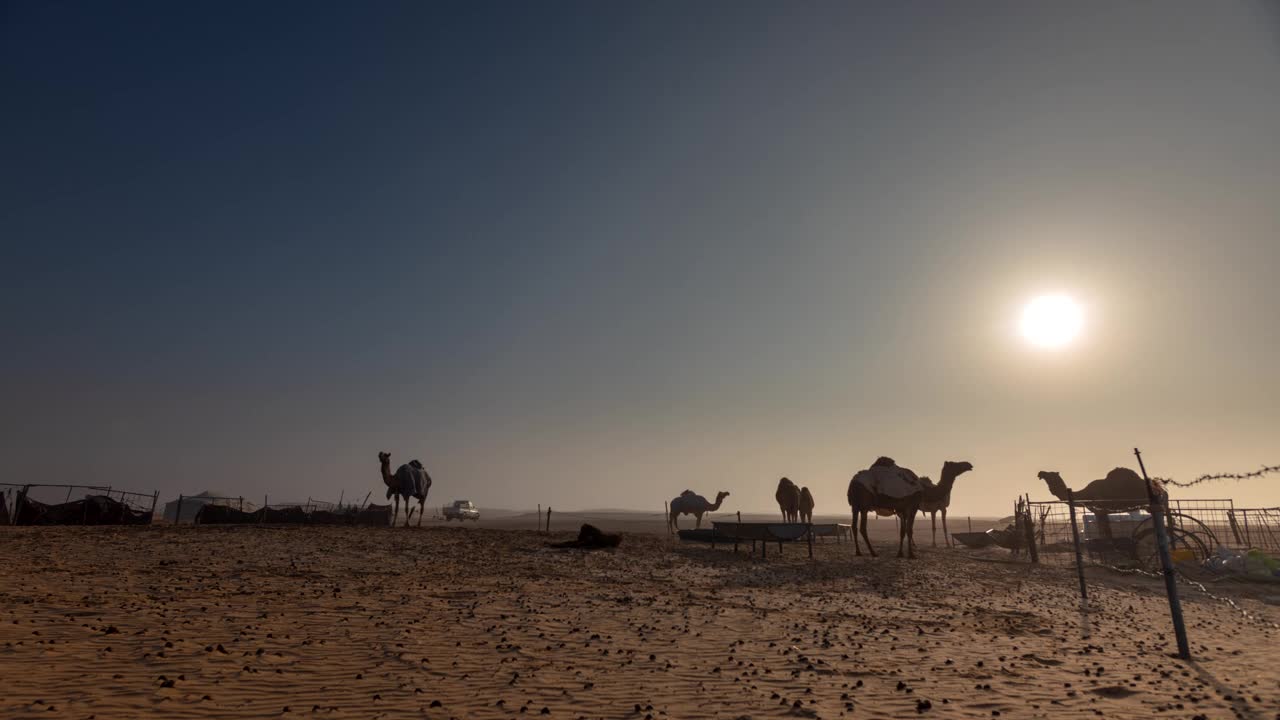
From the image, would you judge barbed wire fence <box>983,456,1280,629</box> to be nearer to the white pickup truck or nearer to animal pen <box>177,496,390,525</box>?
animal pen <box>177,496,390,525</box>

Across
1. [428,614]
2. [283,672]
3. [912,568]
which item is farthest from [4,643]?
[912,568]

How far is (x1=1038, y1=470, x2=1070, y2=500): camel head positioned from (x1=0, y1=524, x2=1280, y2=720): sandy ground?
1415 cm

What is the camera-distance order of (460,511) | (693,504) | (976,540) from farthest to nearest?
1. (460,511)
2. (693,504)
3. (976,540)

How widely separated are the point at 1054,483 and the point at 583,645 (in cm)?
3284

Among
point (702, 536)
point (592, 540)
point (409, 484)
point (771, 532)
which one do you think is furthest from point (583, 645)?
point (409, 484)

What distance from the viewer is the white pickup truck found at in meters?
76.6

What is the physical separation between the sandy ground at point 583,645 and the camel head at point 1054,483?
46.4ft

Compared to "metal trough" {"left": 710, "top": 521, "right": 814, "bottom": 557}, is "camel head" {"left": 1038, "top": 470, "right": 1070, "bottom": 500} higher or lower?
higher

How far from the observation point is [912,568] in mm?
23406

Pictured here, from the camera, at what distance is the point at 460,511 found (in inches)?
3113

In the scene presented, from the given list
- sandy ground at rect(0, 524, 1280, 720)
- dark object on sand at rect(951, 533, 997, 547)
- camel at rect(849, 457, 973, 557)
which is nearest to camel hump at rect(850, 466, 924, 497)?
camel at rect(849, 457, 973, 557)

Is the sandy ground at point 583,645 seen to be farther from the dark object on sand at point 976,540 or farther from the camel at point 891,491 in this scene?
the dark object on sand at point 976,540

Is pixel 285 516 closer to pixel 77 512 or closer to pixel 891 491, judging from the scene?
pixel 77 512

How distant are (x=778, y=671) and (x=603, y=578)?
35.6 feet
